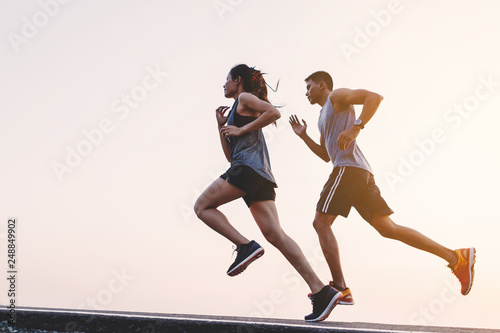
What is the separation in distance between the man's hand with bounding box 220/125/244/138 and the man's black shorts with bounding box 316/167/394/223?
1051 millimetres

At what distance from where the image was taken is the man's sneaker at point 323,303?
13.0 ft

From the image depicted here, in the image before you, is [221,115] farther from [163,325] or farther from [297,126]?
[163,325]

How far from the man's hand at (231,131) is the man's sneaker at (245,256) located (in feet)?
3.14

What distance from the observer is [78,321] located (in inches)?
126

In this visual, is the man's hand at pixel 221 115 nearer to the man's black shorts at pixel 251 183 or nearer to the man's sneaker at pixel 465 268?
the man's black shorts at pixel 251 183

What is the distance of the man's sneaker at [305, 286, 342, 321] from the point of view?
3955mm

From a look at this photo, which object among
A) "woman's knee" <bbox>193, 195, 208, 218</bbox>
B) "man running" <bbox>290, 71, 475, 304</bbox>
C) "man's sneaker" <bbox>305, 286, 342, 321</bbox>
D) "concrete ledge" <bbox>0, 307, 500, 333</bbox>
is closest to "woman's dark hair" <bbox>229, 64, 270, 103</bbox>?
"man running" <bbox>290, 71, 475, 304</bbox>

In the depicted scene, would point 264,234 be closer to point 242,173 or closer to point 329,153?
point 242,173

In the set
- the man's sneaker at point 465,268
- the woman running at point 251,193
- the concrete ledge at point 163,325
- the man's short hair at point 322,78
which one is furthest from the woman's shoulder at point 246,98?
the man's sneaker at point 465,268

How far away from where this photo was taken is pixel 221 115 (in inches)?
182

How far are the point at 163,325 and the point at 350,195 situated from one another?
226cm

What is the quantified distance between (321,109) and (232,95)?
3.29ft

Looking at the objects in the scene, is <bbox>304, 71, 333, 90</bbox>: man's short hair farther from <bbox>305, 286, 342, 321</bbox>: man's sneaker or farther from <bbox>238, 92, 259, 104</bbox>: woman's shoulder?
<bbox>305, 286, 342, 321</bbox>: man's sneaker

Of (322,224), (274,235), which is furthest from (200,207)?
(322,224)
